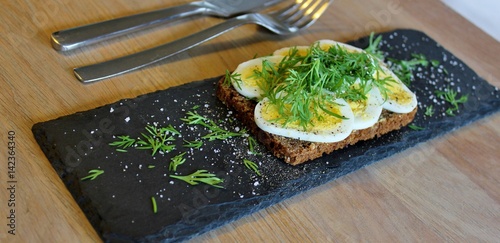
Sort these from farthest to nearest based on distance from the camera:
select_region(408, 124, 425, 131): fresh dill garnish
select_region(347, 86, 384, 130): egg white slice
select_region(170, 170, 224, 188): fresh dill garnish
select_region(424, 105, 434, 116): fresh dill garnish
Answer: select_region(424, 105, 434, 116): fresh dill garnish, select_region(408, 124, 425, 131): fresh dill garnish, select_region(347, 86, 384, 130): egg white slice, select_region(170, 170, 224, 188): fresh dill garnish

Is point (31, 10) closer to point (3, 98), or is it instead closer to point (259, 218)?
point (3, 98)

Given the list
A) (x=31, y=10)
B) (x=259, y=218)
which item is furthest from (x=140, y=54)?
(x=259, y=218)

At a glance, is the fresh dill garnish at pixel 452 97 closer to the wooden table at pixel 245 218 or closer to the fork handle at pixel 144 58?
the wooden table at pixel 245 218

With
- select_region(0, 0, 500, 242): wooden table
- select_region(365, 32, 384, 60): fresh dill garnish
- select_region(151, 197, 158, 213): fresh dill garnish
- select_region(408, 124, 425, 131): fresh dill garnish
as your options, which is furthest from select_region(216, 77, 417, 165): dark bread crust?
select_region(151, 197, 158, 213): fresh dill garnish

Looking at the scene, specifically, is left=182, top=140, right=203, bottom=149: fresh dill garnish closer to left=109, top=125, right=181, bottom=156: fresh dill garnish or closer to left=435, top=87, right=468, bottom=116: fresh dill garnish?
left=109, top=125, right=181, bottom=156: fresh dill garnish

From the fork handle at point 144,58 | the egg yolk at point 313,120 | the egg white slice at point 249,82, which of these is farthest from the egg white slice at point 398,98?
the fork handle at point 144,58

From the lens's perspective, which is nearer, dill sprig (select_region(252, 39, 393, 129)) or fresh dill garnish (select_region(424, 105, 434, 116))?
dill sprig (select_region(252, 39, 393, 129))

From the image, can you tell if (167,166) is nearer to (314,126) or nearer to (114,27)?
(314,126)
